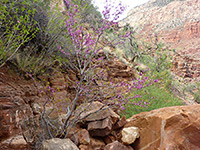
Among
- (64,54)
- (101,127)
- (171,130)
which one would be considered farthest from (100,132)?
(64,54)

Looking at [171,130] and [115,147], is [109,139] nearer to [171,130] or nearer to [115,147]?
[115,147]

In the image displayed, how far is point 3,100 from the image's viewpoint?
2924mm

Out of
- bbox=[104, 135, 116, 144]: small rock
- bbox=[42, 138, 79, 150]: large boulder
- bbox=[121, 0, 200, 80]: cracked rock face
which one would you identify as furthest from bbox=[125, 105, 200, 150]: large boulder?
bbox=[121, 0, 200, 80]: cracked rock face

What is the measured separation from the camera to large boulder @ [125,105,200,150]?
2635mm

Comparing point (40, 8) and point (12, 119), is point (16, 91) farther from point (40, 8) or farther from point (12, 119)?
point (40, 8)

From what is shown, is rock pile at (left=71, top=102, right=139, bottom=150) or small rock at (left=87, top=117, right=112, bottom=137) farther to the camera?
small rock at (left=87, top=117, right=112, bottom=137)

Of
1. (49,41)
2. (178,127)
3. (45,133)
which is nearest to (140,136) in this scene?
(178,127)

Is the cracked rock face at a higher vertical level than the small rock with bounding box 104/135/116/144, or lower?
higher

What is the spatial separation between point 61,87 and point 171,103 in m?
5.12

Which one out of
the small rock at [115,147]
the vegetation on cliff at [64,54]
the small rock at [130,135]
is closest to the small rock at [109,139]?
the small rock at [130,135]

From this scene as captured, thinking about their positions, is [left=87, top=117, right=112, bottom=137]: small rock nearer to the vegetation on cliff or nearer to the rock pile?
the rock pile

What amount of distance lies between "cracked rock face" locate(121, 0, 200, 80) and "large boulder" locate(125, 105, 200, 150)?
22285mm

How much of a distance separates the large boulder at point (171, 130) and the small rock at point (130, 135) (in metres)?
0.14

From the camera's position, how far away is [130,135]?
130 inches
